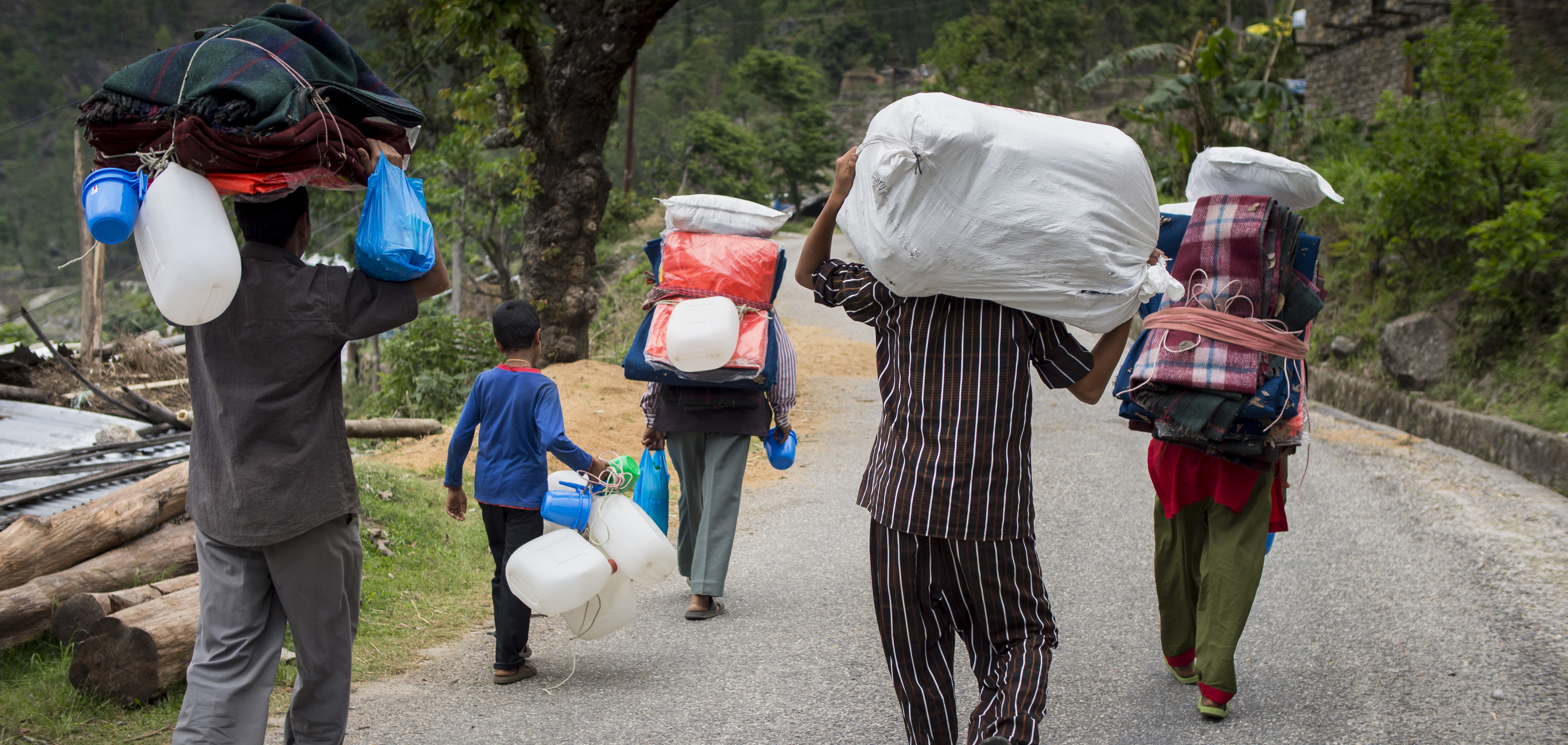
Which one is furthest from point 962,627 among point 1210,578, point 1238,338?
point 1238,338

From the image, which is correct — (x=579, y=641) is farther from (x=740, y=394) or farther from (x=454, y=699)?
(x=740, y=394)

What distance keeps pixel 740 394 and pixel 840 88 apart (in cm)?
6768

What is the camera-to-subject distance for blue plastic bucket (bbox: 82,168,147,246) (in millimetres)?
2232

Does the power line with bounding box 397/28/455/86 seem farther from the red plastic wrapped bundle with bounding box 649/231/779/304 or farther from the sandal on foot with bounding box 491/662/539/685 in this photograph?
the sandal on foot with bounding box 491/662/539/685

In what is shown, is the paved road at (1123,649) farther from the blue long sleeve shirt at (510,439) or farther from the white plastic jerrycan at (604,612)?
the blue long sleeve shirt at (510,439)

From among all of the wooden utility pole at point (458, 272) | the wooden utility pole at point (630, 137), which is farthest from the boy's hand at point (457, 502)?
the wooden utility pole at point (630, 137)

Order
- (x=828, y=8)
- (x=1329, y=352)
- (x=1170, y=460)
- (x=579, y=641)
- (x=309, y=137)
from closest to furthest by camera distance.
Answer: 1. (x=309, y=137)
2. (x=1170, y=460)
3. (x=579, y=641)
4. (x=1329, y=352)
5. (x=828, y=8)

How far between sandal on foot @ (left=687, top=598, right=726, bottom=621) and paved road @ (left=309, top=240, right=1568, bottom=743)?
79mm

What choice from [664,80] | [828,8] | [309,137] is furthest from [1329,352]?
[828,8]

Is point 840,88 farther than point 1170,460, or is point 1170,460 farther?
point 840,88

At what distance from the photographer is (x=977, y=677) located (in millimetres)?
2883

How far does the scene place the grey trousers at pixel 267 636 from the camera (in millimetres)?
2584

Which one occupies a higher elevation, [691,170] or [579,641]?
[691,170]

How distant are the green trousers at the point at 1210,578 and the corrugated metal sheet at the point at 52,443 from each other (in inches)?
194
